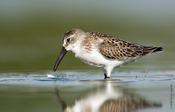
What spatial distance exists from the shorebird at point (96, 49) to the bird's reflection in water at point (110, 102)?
2.26 metres

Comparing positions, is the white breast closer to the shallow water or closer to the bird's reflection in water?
the shallow water

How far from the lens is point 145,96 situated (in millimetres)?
11109

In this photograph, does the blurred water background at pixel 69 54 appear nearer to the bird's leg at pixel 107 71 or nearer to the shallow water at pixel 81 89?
the shallow water at pixel 81 89

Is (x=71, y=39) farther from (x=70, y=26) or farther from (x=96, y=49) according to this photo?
(x=70, y=26)

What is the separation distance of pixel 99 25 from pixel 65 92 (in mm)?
12467

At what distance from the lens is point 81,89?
1214 cm

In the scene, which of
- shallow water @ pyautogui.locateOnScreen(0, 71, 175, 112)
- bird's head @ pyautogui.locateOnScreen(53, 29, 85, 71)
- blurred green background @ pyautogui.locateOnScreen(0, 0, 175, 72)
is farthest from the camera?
blurred green background @ pyautogui.locateOnScreen(0, 0, 175, 72)

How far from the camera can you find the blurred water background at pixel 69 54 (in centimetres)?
1166

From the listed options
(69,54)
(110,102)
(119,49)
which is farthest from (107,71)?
(69,54)

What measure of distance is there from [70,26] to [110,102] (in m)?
13.1

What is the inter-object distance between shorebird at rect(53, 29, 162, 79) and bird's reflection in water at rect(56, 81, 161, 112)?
2.26 m

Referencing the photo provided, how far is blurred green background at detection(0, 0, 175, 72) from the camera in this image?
1731 cm

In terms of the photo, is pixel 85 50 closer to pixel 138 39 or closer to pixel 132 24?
pixel 138 39

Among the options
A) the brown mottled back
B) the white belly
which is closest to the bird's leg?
the white belly
